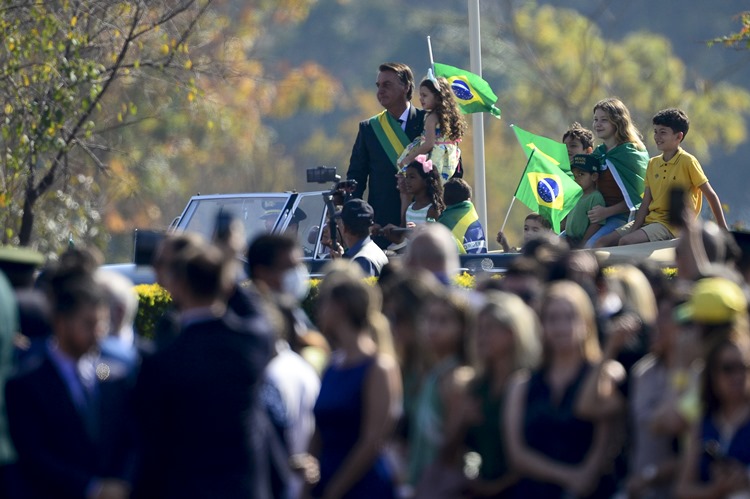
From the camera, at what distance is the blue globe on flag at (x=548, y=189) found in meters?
13.2

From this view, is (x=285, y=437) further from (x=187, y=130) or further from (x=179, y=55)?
(x=187, y=130)

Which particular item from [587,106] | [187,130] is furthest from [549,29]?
[187,130]

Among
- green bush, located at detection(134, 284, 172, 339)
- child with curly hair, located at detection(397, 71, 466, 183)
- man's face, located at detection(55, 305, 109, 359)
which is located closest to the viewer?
man's face, located at detection(55, 305, 109, 359)

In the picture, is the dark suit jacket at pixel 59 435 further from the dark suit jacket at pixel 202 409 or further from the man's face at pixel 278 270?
the man's face at pixel 278 270

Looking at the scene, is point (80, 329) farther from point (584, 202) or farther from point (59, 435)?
point (584, 202)

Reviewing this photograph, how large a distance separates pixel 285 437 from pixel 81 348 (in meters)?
0.93

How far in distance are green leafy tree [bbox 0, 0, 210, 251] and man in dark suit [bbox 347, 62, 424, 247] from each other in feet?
9.03

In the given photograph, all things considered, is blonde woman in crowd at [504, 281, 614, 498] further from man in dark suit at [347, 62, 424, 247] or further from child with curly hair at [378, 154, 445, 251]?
man in dark suit at [347, 62, 424, 247]

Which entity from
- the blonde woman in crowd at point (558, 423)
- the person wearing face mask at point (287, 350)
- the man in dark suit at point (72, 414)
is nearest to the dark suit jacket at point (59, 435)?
the man in dark suit at point (72, 414)

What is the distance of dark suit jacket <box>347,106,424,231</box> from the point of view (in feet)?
41.0

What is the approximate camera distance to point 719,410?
6.47m

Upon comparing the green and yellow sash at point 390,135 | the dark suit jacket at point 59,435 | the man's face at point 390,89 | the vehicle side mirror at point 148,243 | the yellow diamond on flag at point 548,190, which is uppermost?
the man's face at point 390,89

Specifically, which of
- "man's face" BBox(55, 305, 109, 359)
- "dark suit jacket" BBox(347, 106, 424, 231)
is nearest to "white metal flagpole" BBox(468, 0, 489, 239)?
"dark suit jacket" BBox(347, 106, 424, 231)

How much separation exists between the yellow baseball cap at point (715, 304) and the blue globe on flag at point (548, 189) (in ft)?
21.7
